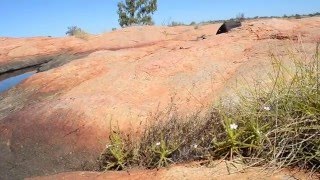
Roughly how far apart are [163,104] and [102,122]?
0.96m

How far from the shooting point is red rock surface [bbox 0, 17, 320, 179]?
19.8 feet

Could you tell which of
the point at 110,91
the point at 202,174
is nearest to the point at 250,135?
the point at 202,174

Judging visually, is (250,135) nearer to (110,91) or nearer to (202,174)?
(202,174)

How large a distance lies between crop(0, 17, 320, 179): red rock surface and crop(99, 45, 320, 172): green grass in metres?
0.92

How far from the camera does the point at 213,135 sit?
14.2 ft

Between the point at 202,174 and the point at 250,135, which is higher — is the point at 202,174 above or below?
below

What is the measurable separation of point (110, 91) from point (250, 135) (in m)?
3.42

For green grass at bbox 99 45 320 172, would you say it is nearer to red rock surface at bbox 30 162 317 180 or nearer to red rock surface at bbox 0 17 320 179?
red rock surface at bbox 30 162 317 180

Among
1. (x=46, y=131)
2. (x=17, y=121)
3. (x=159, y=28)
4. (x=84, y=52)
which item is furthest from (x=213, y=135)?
(x=159, y=28)

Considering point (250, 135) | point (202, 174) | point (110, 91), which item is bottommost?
point (202, 174)

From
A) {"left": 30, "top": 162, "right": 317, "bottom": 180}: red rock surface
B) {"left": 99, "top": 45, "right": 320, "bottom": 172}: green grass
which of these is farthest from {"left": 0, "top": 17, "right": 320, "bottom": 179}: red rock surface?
{"left": 30, "top": 162, "right": 317, "bottom": 180}: red rock surface

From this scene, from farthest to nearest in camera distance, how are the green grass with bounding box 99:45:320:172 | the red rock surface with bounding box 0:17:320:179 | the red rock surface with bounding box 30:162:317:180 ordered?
the red rock surface with bounding box 0:17:320:179
the green grass with bounding box 99:45:320:172
the red rock surface with bounding box 30:162:317:180

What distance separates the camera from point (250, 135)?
409cm

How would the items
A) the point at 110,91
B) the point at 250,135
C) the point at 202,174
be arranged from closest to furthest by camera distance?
the point at 202,174 < the point at 250,135 < the point at 110,91
